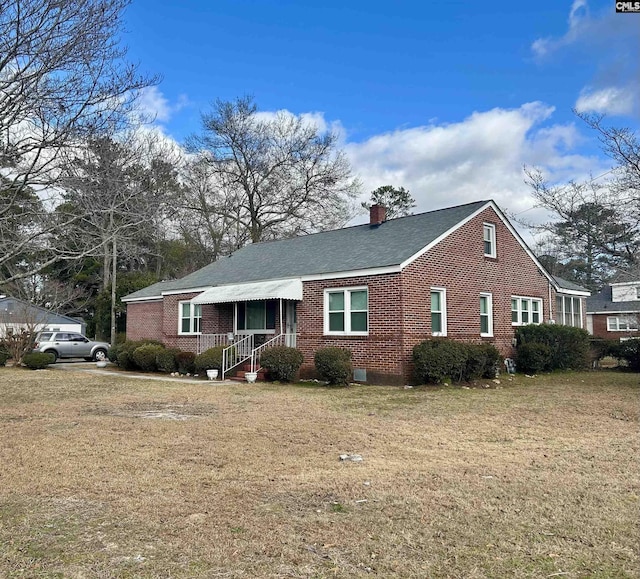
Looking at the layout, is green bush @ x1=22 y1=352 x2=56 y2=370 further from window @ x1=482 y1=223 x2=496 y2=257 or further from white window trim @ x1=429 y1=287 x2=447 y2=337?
window @ x1=482 y1=223 x2=496 y2=257

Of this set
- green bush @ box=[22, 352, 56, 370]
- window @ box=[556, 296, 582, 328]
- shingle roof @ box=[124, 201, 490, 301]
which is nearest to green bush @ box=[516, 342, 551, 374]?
window @ box=[556, 296, 582, 328]

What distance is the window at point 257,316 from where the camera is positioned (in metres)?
17.9

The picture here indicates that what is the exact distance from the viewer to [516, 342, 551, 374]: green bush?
1742 centimetres

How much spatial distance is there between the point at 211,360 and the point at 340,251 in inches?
211

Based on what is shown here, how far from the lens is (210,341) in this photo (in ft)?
64.2

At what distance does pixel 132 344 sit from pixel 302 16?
44.3 feet

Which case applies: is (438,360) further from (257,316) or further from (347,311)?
(257,316)

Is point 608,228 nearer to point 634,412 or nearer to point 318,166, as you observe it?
point 634,412

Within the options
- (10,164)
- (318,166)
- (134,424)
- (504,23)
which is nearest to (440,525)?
(134,424)

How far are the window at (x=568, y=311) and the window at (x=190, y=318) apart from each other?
14179 mm

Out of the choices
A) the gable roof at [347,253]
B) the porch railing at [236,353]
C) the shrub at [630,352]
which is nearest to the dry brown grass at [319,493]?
the gable roof at [347,253]

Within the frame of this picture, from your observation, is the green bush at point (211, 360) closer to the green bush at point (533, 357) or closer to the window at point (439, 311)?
the window at point (439, 311)

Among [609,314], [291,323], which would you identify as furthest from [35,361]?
[609,314]

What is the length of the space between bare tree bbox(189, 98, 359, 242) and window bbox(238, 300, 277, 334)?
765 inches
